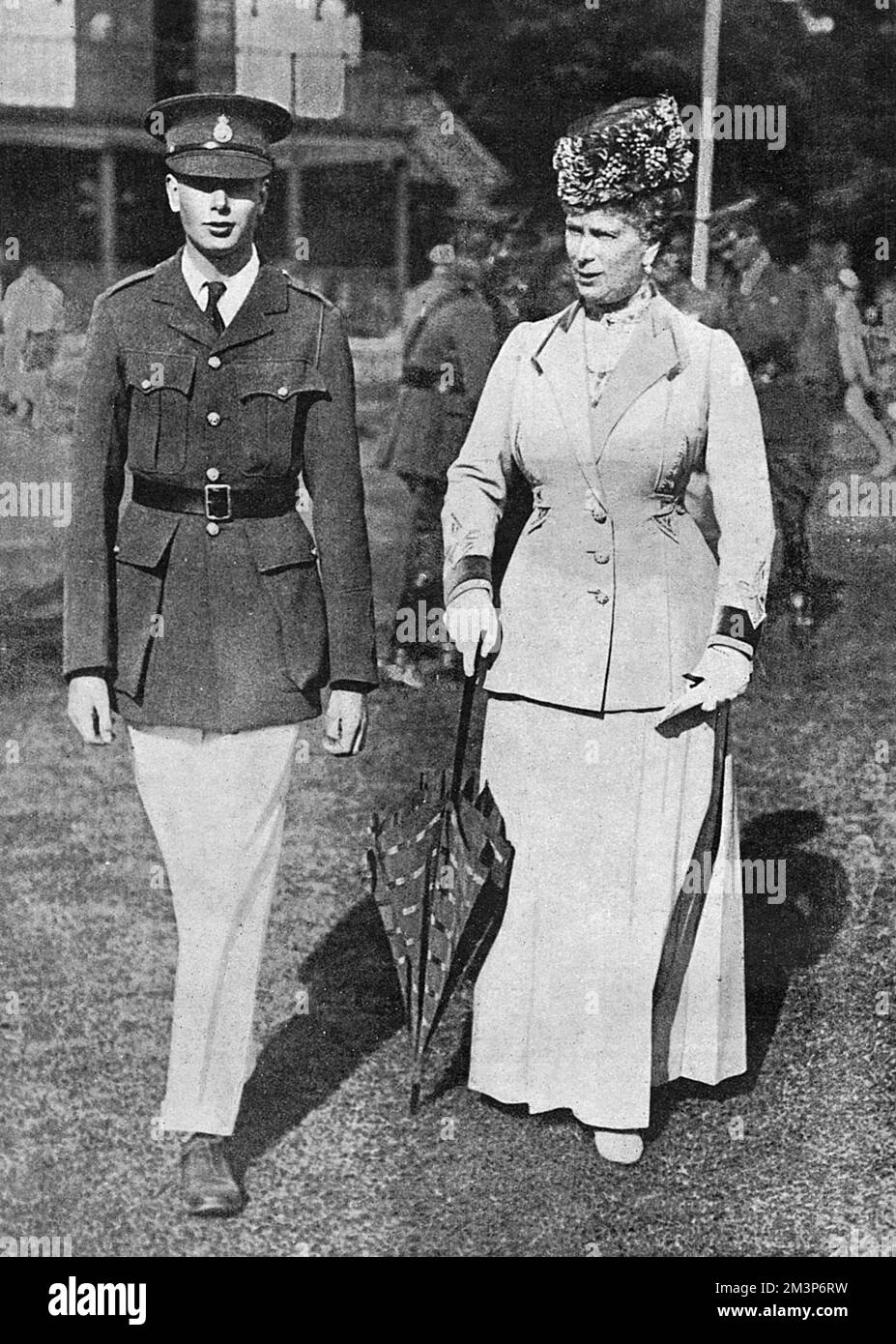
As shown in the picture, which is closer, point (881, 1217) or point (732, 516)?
point (732, 516)

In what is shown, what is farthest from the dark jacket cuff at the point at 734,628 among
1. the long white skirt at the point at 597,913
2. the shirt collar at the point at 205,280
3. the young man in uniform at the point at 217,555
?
the shirt collar at the point at 205,280

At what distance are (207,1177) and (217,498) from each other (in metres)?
1.88

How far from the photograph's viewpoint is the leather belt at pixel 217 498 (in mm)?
4930

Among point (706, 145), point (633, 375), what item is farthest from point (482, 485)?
point (706, 145)

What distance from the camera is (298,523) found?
503cm

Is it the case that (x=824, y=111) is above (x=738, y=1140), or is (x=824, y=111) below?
above

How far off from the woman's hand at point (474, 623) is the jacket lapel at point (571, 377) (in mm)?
425

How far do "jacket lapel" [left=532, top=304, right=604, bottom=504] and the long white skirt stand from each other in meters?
0.69

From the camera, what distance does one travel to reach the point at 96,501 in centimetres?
498

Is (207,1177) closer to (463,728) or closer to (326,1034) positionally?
(326,1034)
